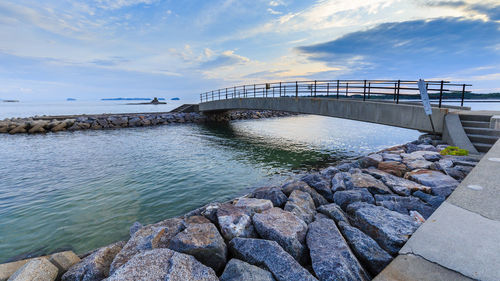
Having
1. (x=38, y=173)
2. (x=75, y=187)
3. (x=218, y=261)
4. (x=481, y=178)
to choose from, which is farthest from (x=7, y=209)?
(x=481, y=178)

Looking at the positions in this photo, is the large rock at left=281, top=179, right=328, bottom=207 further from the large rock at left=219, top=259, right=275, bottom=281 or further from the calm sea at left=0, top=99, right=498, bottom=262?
the large rock at left=219, top=259, right=275, bottom=281

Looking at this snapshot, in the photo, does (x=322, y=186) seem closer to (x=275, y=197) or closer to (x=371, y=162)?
(x=275, y=197)

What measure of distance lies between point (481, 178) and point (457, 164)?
2.12 meters

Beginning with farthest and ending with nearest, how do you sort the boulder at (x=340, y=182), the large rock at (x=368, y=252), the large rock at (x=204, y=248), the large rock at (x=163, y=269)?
1. the boulder at (x=340, y=182)
2. the large rock at (x=204, y=248)
3. the large rock at (x=368, y=252)
4. the large rock at (x=163, y=269)

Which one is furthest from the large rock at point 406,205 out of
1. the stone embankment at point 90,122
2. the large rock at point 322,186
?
the stone embankment at point 90,122

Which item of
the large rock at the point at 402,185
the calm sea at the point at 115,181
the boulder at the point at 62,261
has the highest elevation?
the large rock at the point at 402,185

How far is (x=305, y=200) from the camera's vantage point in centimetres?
429

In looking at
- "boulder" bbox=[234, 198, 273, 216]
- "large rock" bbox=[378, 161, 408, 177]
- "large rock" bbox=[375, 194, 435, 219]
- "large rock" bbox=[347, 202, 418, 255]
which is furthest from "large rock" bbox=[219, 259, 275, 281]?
"large rock" bbox=[378, 161, 408, 177]

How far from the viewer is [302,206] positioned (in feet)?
13.2

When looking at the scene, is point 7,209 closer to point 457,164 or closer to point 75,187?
point 75,187

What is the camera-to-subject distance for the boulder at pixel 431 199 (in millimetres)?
3862

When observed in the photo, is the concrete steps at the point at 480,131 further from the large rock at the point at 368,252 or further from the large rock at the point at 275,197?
the large rock at the point at 368,252

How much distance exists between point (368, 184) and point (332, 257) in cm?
283

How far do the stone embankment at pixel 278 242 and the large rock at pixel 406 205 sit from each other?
14 mm
